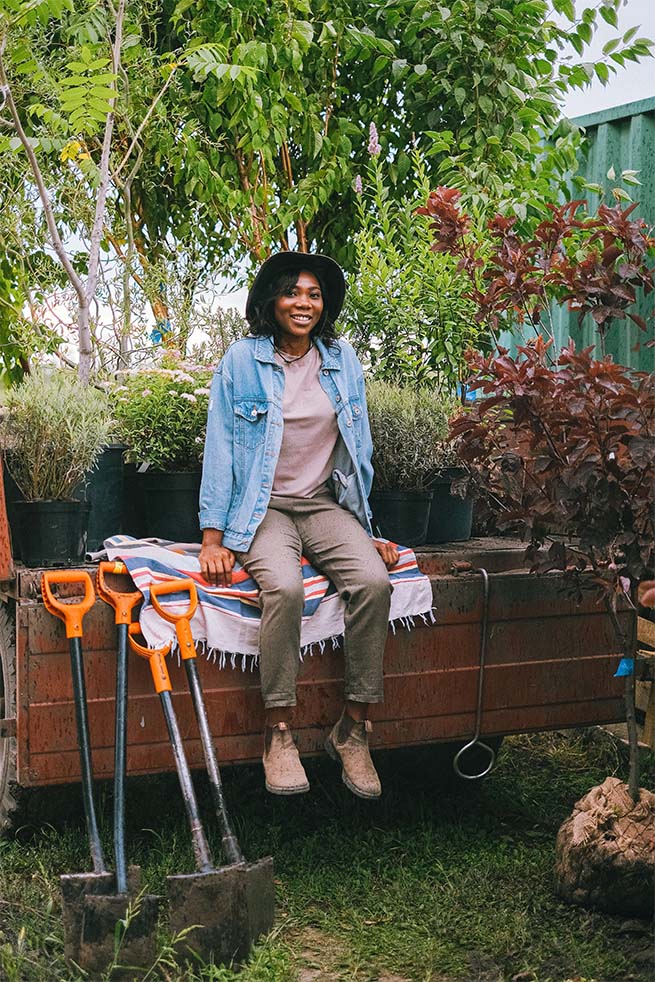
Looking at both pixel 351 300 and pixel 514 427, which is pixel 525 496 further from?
pixel 351 300

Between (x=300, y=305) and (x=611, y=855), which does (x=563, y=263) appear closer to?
(x=300, y=305)

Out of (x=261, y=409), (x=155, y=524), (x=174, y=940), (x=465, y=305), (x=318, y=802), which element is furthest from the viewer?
(x=465, y=305)

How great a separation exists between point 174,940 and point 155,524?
4.59ft

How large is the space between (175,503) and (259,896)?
1.32m

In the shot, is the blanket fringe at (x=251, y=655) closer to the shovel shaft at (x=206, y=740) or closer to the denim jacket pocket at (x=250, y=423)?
the shovel shaft at (x=206, y=740)

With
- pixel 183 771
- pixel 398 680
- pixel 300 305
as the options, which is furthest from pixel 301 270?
pixel 183 771

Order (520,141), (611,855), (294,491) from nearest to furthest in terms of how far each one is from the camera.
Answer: (611,855), (294,491), (520,141)

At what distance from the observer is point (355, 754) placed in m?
3.02

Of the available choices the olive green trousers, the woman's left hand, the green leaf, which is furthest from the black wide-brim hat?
the green leaf

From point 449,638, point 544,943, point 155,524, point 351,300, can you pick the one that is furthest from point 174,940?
point 351,300

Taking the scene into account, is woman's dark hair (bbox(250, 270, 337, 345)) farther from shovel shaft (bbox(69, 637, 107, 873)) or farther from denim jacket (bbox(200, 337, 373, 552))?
shovel shaft (bbox(69, 637, 107, 873))

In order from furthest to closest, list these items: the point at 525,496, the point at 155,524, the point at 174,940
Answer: the point at 155,524 < the point at 525,496 < the point at 174,940

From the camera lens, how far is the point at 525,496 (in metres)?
3.04

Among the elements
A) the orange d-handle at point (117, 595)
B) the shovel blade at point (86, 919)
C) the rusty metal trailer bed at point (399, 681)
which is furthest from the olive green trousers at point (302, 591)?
the shovel blade at point (86, 919)
